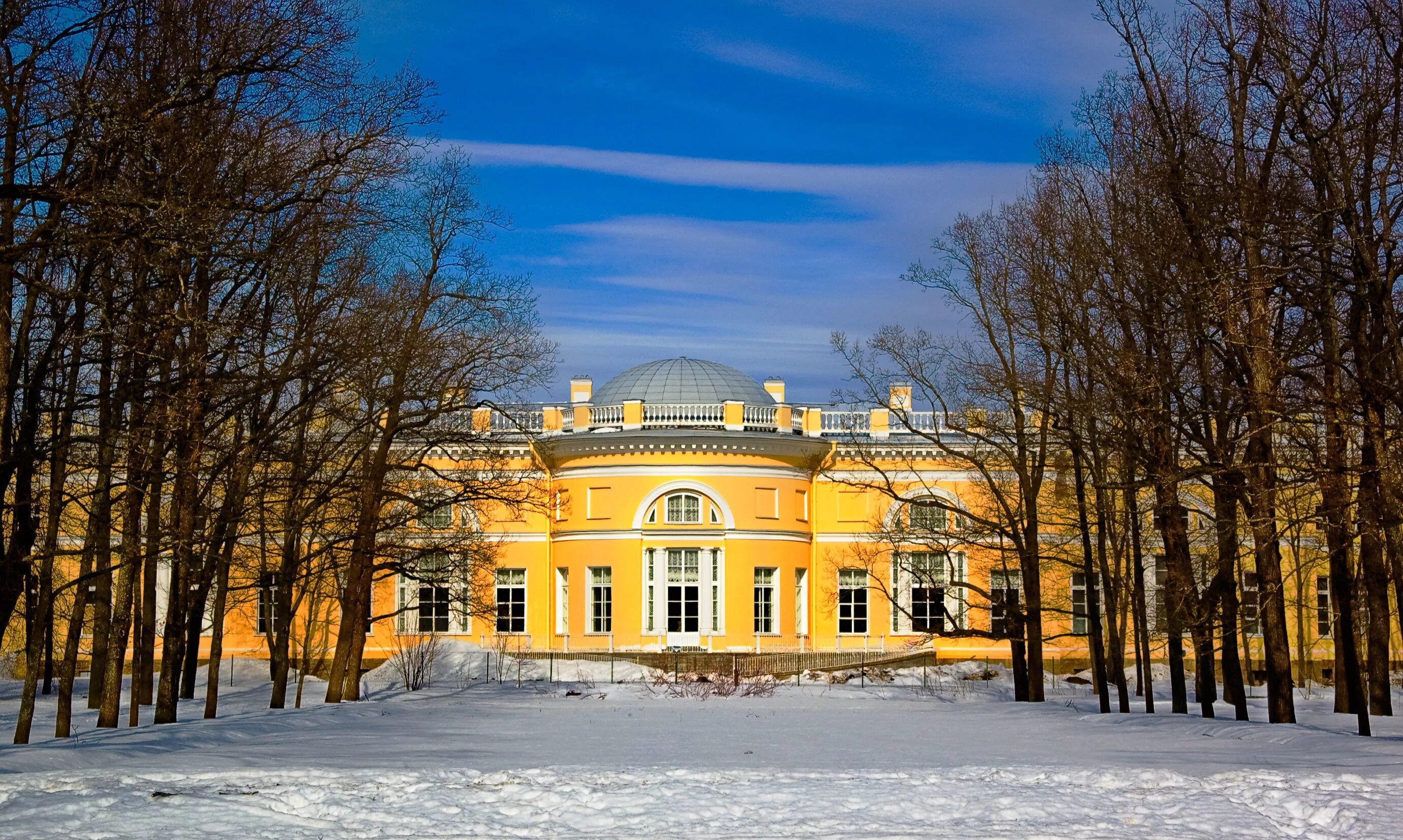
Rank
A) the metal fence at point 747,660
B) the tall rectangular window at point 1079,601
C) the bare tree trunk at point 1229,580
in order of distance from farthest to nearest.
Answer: the tall rectangular window at point 1079,601
the metal fence at point 747,660
the bare tree trunk at point 1229,580

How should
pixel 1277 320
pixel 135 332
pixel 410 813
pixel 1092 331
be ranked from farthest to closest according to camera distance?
pixel 1092 331, pixel 1277 320, pixel 135 332, pixel 410 813

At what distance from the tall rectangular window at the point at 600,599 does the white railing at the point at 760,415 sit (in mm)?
6001

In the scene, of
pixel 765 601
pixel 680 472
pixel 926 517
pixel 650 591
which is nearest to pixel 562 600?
pixel 650 591

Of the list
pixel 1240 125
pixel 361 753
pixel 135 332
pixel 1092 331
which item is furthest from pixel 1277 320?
pixel 135 332

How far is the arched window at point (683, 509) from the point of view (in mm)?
43156

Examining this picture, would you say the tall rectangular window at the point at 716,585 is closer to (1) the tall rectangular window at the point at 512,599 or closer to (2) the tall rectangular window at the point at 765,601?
(2) the tall rectangular window at the point at 765,601

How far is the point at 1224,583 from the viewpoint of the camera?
19.6m

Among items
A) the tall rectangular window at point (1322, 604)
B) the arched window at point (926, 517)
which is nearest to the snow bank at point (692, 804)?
the arched window at point (926, 517)

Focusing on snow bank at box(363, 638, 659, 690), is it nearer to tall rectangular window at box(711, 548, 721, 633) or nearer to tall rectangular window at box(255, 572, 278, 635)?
tall rectangular window at box(711, 548, 721, 633)

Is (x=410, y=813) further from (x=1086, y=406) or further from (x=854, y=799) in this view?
(x=1086, y=406)

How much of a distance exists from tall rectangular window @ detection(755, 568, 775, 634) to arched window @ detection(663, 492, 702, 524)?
241cm

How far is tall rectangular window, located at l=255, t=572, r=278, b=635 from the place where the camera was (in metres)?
20.5

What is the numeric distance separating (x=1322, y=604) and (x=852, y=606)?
1431 cm

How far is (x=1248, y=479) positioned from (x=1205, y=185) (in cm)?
333
